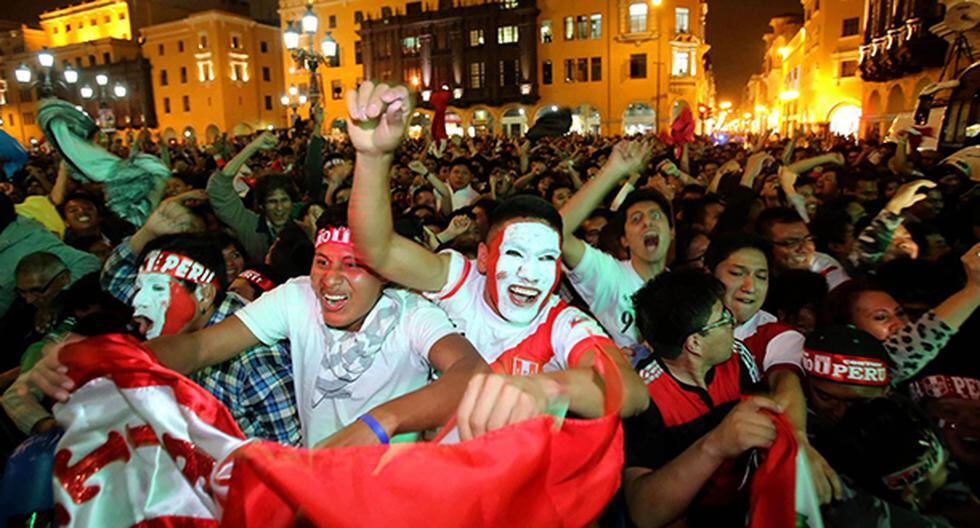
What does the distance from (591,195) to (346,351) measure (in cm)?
176

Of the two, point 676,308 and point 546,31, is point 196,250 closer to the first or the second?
point 676,308

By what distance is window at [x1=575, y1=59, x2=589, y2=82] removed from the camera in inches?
1919

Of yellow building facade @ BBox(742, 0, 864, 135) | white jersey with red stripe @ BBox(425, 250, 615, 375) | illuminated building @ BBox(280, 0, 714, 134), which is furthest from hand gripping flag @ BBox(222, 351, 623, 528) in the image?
illuminated building @ BBox(280, 0, 714, 134)

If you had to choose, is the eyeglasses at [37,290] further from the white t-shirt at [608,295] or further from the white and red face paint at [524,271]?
the white t-shirt at [608,295]

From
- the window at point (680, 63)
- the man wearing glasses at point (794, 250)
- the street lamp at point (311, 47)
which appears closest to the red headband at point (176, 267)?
the man wearing glasses at point (794, 250)

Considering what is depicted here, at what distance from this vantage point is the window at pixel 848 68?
4391cm

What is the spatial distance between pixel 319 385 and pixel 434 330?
524 mm

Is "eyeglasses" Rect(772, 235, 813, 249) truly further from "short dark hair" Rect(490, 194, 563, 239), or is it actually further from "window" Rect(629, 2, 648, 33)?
"window" Rect(629, 2, 648, 33)

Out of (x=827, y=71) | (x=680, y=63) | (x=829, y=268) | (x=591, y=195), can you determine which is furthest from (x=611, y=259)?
(x=827, y=71)

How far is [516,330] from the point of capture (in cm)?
265

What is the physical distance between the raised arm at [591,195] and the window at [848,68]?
49.0 meters

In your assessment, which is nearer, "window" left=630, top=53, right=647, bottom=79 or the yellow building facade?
the yellow building facade

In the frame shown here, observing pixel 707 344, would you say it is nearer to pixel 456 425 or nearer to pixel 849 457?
pixel 849 457

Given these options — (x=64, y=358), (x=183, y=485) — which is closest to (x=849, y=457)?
(x=183, y=485)
